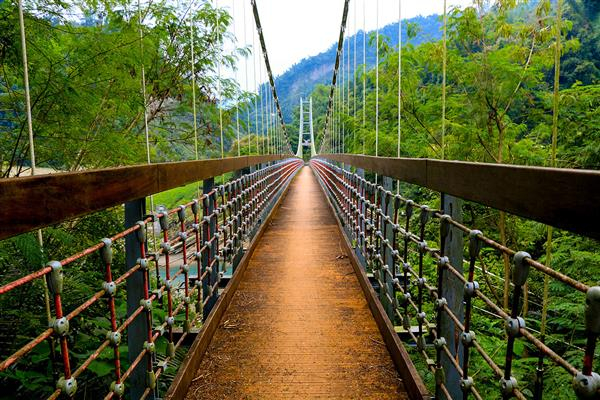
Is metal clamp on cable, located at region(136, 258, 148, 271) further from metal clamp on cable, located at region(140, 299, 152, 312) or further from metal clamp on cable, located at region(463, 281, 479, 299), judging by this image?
metal clamp on cable, located at region(463, 281, 479, 299)

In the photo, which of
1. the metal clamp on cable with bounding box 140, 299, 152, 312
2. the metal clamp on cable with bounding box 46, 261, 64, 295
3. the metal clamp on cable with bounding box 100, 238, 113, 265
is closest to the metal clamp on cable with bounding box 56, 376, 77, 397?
the metal clamp on cable with bounding box 46, 261, 64, 295

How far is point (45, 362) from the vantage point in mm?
1690

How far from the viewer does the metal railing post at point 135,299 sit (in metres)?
1.24

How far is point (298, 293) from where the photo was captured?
2.63 meters

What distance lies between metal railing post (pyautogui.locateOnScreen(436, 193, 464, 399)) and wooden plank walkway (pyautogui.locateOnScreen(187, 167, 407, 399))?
11.7 inches

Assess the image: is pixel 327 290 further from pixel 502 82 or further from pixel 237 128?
pixel 502 82

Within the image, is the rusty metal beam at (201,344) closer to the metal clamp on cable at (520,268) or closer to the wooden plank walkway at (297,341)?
the wooden plank walkway at (297,341)

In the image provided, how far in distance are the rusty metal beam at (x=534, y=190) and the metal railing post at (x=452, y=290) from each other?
8cm

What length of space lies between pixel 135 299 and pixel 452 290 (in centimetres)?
94

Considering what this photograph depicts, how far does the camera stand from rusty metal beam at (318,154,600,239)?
60 cm

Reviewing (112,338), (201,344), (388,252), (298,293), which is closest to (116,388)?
(112,338)

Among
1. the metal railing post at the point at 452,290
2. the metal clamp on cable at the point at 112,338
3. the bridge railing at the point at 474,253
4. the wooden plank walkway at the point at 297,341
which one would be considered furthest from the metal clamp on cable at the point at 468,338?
the metal clamp on cable at the point at 112,338

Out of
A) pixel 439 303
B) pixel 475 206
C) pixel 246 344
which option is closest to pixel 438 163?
pixel 439 303

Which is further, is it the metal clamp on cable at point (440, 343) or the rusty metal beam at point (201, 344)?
the rusty metal beam at point (201, 344)
